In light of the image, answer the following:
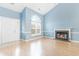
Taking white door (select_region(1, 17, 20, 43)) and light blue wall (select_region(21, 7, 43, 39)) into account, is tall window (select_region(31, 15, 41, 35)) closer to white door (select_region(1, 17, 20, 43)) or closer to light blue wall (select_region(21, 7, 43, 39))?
light blue wall (select_region(21, 7, 43, 39))

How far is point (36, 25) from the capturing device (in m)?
4.90

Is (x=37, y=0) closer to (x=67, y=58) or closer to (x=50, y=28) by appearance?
(x=67, y=58)

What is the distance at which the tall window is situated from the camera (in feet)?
14.6

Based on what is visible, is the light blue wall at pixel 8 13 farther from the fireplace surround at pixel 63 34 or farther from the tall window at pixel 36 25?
the fireplace surround at pixel 63 34

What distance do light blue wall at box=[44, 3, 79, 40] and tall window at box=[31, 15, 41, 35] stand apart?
310 millimetres

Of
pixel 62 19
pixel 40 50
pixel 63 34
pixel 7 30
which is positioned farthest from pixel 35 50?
pixel 63 34

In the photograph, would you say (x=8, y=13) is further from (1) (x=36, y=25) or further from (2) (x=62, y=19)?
(2) (x=62, y=19)

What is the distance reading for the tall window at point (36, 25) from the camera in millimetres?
4449

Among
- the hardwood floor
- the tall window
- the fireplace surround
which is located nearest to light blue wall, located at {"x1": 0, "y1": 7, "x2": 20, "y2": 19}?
the tall window

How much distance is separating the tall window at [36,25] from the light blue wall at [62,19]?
31 cm

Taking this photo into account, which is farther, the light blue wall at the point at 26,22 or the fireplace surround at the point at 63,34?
the light blue wall at the point at 26,22

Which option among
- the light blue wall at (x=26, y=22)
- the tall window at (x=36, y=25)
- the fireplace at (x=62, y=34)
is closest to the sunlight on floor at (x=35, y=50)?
the tall window at (x=36, y=25)

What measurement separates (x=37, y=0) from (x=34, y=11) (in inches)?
145

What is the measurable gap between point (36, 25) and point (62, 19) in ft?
4.07
